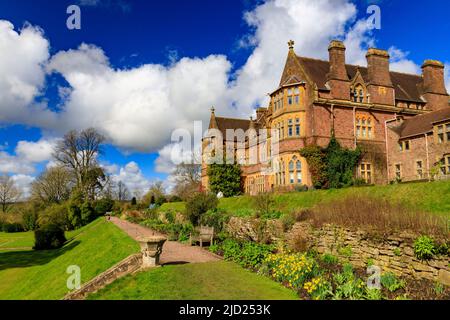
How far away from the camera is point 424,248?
8164 millimetres

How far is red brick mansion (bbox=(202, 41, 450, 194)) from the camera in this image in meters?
26.8

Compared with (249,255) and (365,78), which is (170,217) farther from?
(365,78)

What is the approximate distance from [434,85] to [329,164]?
50.2ft

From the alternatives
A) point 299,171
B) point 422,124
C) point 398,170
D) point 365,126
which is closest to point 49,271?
point 299,171

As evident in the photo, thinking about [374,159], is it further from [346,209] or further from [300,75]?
[346,209]

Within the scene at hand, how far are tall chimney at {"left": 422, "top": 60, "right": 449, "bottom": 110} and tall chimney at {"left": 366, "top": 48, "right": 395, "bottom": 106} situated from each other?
4889 millimetres

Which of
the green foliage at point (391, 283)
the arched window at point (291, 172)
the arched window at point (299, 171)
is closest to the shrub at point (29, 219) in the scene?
the arched window at point (291, 172)

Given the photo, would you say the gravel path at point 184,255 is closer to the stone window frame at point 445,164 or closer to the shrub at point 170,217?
the shrub at point 170,217

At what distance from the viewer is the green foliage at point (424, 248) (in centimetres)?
805

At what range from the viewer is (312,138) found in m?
27.1

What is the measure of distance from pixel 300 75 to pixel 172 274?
22.6 meters
